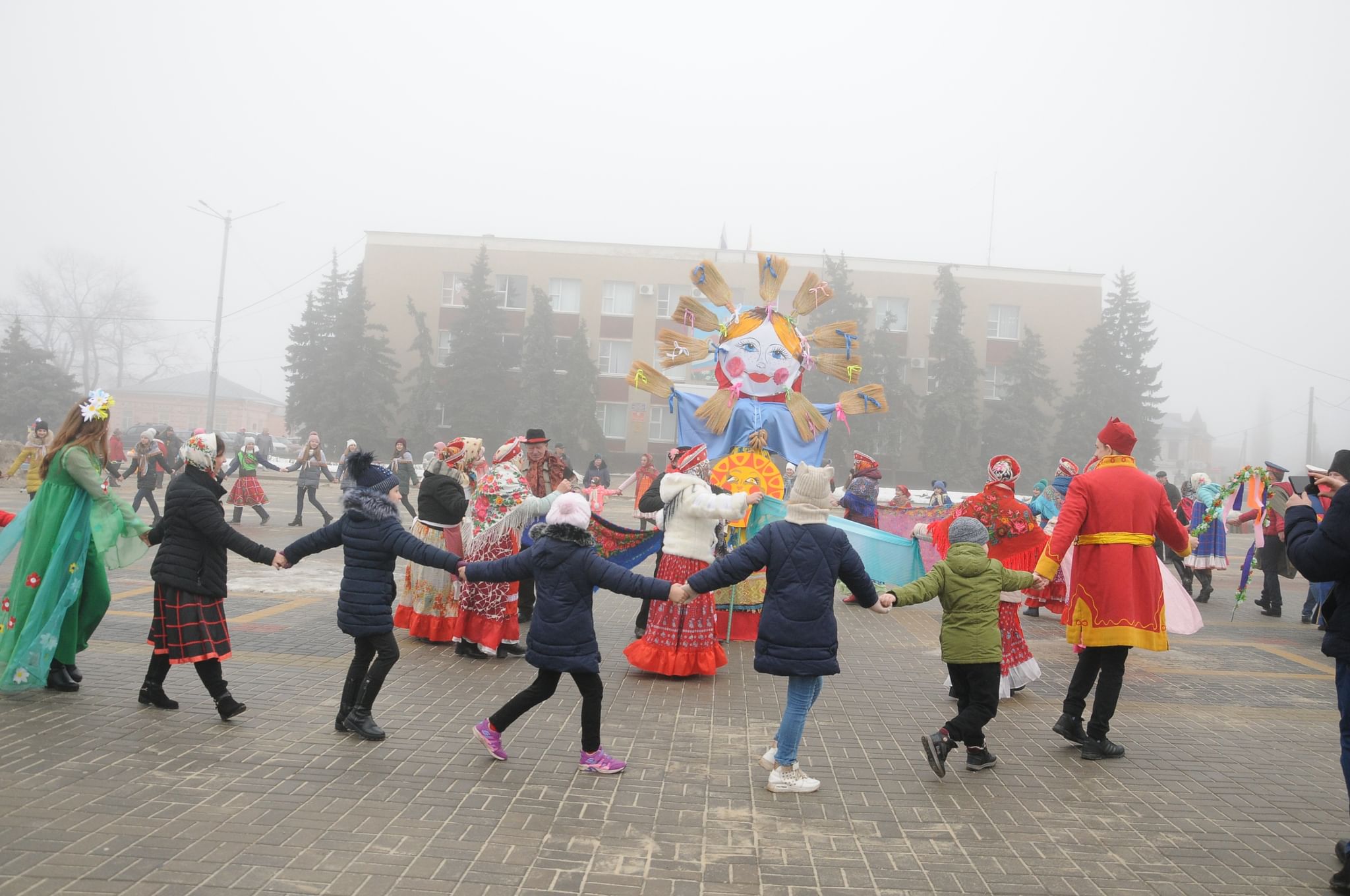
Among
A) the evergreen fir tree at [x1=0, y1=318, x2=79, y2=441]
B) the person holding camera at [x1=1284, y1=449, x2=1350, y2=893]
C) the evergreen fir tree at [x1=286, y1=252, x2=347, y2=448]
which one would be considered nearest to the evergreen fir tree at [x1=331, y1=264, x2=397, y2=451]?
the evergreen fir tree at [x1=286, y1=252, x2=347, y2=448]

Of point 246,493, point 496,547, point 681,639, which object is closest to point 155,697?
point 496,547

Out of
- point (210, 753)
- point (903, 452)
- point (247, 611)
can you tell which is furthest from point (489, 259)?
point (210, 753)

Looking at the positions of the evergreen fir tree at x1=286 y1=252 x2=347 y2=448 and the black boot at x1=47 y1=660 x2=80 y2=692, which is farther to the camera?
the evergreen fir tree at x1=286 y1=252 x2=347 y2=448

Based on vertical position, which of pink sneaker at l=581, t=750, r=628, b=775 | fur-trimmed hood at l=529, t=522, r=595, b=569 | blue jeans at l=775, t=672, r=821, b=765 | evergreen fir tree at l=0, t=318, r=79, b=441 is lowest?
pink sneaker at l=581, t=750, r=628, b=775

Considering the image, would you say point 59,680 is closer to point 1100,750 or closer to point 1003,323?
point 1100,750

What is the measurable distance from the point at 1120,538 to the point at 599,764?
3.54 meters

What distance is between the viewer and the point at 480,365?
149 feet

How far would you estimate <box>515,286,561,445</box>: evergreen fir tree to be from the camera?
44.8 metres

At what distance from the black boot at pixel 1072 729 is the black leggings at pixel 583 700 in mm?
3074

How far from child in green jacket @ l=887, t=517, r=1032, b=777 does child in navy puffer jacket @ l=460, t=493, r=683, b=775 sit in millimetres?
1712

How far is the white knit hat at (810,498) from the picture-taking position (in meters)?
5.15

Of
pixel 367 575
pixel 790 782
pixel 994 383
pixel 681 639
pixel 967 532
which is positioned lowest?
pixel 790 782

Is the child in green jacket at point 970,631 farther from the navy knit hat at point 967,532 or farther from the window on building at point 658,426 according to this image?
the window on building at point 658,426

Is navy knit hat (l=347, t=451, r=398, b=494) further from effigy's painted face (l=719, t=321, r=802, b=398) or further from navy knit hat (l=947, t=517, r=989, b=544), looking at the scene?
effigy's painted face (l=719, t=321, r=802, b=398)
